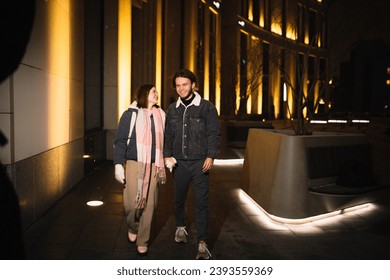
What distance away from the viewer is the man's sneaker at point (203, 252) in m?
4.26

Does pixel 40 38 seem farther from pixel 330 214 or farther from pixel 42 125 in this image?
pixel 330 214

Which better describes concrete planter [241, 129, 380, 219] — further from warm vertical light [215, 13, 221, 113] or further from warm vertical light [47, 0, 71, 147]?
warm vertical light [215, 13, 221, 113]

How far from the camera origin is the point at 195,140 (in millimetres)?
4520

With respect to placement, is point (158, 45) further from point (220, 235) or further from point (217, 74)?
point (220, 235)

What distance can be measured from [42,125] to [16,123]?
106 centimetres

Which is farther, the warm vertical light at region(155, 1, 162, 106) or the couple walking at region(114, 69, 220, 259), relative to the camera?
the warm vertical light at region(155, 1, 162, 106)

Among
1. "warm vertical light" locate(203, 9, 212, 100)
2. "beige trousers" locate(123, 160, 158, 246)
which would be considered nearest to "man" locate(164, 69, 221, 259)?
"beige trousers" locate(123, 160, 158, 246)

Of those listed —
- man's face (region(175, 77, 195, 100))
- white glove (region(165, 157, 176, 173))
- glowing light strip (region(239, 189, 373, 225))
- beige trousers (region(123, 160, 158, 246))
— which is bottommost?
glowing light strip (region(239, 189, 373, 225))

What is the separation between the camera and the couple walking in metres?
4.40

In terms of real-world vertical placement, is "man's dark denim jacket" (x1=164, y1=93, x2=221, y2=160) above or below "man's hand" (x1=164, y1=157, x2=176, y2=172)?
above

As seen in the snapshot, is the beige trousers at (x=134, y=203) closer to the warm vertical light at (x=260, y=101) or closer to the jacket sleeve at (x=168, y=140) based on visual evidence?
the jacket sleeve at (x=168, y=140)

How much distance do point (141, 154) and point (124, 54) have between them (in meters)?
8.83

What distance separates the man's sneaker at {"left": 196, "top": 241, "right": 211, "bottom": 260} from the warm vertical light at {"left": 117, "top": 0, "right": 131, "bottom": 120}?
8446 mm

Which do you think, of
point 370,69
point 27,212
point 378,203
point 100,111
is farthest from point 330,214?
point 370,69
